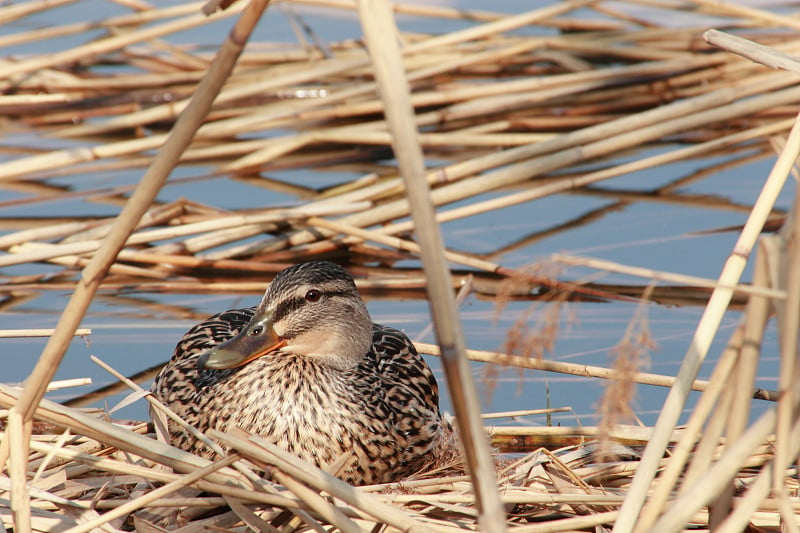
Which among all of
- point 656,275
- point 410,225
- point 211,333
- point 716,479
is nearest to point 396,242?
point 410,225

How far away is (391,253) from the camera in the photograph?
516 centimetres

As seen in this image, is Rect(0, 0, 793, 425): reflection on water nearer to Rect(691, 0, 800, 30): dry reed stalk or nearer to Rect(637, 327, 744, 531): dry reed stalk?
Rect(691, 0, 800, 30): dry reed stalk

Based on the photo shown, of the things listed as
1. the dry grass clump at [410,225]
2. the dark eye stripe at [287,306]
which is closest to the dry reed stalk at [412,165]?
the dry grass clump at [410,225]

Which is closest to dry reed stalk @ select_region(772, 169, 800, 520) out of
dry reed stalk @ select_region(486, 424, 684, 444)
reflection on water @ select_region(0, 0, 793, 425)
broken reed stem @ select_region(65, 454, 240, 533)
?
broken reed stem @ select_region(65, 454, 240, 533)

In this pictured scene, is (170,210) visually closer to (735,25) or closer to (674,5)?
(674,5)

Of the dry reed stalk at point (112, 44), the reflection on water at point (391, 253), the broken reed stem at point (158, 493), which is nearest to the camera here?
the broken reed stem at point (158, 493)

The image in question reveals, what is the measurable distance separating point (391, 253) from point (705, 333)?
317cm

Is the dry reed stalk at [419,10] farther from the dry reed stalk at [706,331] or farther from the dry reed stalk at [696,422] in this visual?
the dry reed stalk at [696,422]

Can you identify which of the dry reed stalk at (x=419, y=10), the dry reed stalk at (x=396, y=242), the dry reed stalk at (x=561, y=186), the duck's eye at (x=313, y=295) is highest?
the dry reed stalk at (x=419, y=10)

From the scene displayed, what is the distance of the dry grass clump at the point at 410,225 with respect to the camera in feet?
5.91

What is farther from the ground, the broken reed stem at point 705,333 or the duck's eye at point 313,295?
the duck's eye at point 313,295

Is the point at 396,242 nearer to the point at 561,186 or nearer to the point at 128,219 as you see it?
the point at 561,186

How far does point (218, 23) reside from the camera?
8023 millimetres

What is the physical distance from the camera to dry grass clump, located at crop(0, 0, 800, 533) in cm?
180
